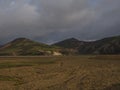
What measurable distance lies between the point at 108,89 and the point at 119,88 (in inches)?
42.0

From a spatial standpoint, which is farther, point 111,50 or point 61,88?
point 111,50

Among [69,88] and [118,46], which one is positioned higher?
[118,46]

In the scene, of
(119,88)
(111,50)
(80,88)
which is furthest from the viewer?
(111,50)

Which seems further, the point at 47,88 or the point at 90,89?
the point at 47,88

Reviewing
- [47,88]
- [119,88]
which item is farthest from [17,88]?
[119,88]

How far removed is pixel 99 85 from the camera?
30.0 metres

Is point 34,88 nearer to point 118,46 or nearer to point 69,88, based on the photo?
point 69,88

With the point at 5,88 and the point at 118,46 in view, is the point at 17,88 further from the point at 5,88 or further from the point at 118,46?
the point at 118,46

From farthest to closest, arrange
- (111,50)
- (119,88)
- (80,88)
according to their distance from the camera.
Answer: (111,50), (80,88), (119,88)

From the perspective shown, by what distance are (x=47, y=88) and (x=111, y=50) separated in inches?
6721

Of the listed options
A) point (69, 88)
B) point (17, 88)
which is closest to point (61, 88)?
point (69, 88)

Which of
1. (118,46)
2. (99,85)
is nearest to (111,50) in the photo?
(118,46)

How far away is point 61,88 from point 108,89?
5.04 metres

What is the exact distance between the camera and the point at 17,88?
1188 inches
